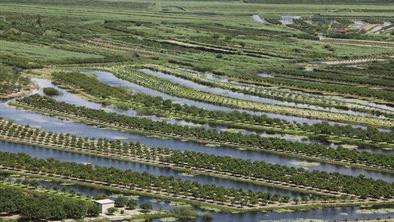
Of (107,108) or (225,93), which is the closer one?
(107,108)

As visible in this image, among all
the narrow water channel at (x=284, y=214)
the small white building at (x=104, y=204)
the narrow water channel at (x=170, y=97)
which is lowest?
the narrow water channel at (x=170, y=97)

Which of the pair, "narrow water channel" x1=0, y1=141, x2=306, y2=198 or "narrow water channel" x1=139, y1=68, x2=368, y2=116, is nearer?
"narrow water channel" x1=0, y1=141, x2=306, y2=198

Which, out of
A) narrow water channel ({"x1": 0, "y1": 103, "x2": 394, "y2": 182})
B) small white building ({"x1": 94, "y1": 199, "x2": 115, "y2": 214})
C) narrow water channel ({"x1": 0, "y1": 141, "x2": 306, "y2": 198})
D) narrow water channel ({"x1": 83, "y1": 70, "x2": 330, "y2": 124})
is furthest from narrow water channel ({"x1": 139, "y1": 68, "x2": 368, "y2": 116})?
small white building ({"x1": 94, "y1": 199, "x2": 115, "y2": 214})

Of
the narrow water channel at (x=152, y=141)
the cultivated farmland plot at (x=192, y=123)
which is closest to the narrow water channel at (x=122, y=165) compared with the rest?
the cultivated farmland plot at (x=192, y=123)

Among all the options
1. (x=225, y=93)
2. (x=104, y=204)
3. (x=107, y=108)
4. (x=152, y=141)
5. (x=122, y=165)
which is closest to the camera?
(x=104, y=204)

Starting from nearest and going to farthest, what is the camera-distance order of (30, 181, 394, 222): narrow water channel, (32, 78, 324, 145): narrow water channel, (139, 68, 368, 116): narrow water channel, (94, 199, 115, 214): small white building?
(94, 199, 115, 214): small white building, (30, 181, 394, 222): narrow water channel, (32, 78, 324, 145): narrow water channel, (139, 68, 368, 116): narrow water channel

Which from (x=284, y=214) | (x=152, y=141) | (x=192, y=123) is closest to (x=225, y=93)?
(x=192, y=123)

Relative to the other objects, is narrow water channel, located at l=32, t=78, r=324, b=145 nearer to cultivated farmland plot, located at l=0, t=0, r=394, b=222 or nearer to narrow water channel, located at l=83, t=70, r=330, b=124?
cultivated farmland plot, located at l=0, t=0, r=394, b=222

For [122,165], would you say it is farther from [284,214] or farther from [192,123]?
[192,123]

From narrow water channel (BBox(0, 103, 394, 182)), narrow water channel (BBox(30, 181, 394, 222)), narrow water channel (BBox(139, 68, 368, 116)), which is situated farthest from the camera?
narrow water channel (BBox(139, 68, 368, 116))

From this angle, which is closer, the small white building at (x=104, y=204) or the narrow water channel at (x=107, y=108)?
the small white building at (x=104, y=204)

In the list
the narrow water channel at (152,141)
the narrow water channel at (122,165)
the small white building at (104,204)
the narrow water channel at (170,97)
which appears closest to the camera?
the small white building at (104,204)

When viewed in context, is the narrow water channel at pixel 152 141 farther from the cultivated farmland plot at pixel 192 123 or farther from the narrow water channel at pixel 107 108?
the narrow water channel at pixel 107 108
